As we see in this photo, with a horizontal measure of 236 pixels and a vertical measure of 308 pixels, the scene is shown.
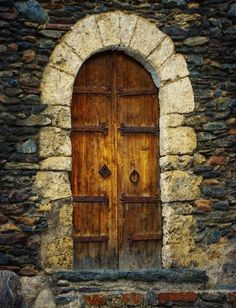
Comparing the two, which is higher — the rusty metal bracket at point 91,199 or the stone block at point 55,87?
the stone block at point 55,87

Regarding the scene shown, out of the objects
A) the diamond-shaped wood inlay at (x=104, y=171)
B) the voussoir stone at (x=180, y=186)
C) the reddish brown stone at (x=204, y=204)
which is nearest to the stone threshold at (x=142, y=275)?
the reddish brown stone at (x=204, y=204)

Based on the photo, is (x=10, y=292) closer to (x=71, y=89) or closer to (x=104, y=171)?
(x=104, y=171)

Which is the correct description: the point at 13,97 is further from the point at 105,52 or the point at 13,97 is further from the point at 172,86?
the point at 172,86

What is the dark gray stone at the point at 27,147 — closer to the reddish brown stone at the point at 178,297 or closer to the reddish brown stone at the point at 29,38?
the reddish brown stone at the point at 29,38

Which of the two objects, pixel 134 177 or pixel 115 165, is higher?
pixel 115 165

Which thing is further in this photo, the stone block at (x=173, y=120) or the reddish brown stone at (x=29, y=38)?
the stone block at (x=173, y=120)

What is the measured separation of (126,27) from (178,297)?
274 cm

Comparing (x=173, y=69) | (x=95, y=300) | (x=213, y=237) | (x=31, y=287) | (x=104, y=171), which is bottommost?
(x=95, y=300)

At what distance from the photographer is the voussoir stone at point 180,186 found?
24.0ft

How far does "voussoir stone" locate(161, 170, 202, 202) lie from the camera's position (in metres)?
7.32

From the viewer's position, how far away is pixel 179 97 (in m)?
7.42

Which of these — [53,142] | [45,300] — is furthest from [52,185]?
[45,300]

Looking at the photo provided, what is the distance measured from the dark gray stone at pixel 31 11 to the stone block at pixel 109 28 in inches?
22.6

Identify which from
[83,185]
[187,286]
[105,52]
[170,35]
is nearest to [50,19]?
[105,52]
